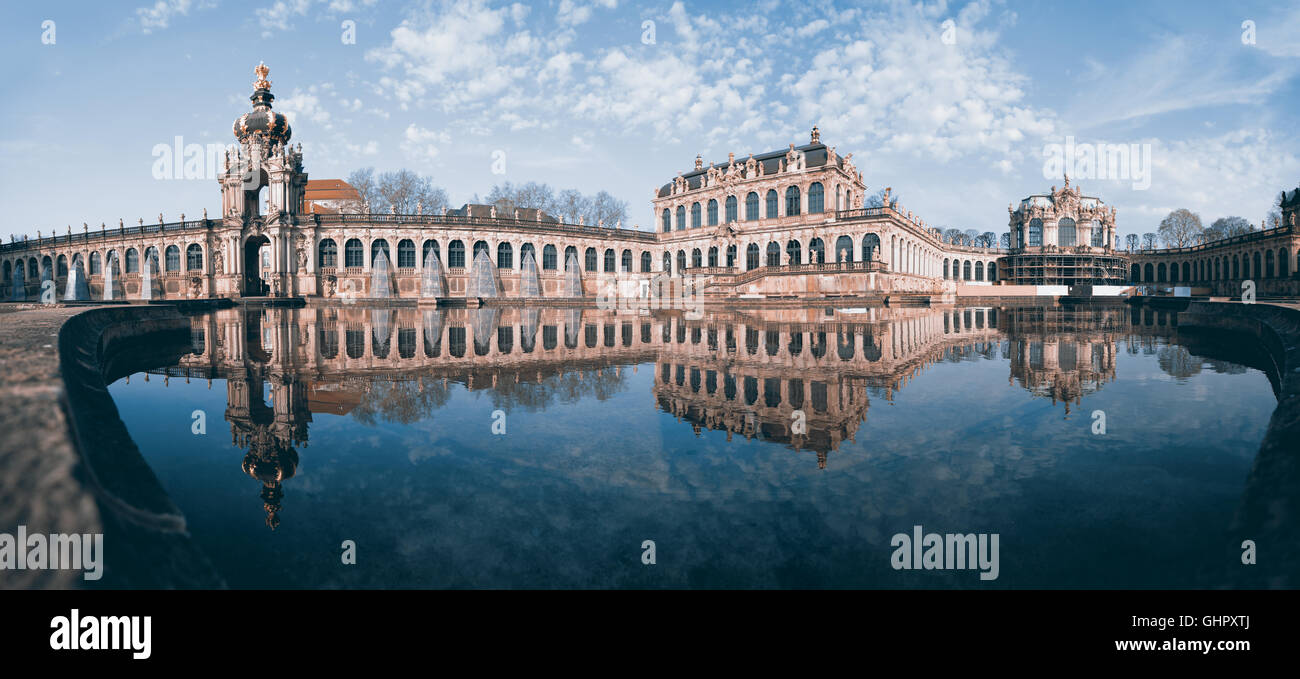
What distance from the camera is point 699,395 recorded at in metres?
8.99

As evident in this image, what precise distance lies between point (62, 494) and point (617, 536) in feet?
9.83

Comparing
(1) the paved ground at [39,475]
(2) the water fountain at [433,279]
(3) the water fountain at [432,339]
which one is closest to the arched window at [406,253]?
(2) the water fountain at [433,279]

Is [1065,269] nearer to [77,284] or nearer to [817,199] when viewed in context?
[817,199]

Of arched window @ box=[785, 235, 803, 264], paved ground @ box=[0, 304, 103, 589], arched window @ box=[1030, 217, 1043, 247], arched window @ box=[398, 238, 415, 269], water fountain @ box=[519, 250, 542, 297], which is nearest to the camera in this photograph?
paved ground @ box=[0, 304, 103, 589]

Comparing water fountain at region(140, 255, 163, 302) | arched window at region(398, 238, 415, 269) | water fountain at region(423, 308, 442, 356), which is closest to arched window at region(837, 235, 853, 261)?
water fountain at region(423, 308, 442, 356)

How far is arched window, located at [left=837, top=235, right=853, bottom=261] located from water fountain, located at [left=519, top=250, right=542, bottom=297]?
1255 inches

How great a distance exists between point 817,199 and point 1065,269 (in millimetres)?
51712

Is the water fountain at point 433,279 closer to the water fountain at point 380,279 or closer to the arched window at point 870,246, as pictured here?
the water fountain at point 380,279

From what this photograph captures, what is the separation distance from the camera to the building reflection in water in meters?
7.14

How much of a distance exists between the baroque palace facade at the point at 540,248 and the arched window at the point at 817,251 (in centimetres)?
11

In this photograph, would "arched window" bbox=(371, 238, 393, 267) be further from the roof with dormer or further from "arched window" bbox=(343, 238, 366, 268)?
the roof with dormer

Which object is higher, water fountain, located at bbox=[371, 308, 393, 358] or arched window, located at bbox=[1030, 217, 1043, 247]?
arched window, located at bbox=[1030, 217, 1043, 247]
